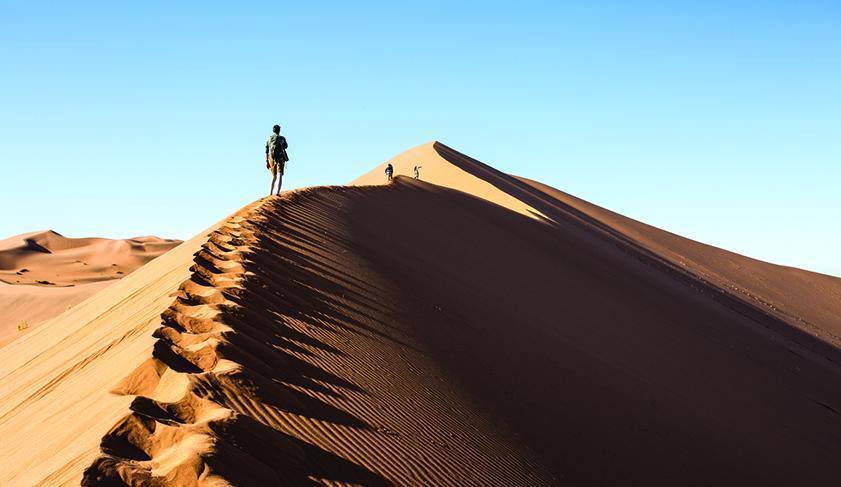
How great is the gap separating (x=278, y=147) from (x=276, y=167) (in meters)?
0.55

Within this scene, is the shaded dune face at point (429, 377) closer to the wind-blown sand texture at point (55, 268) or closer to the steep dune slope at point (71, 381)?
the steep dune slope at point (71, 381)

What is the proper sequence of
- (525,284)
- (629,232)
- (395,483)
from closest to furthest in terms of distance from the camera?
(395,483)
(525,284)
(629,232)

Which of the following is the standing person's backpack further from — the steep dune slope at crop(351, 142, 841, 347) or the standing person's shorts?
the steep dune slope at crop(351, 142, 841, 347)

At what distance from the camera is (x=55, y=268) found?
157ft

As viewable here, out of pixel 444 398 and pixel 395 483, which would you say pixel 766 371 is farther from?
pixel 395 483

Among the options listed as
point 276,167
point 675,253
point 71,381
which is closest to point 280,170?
point 276,167

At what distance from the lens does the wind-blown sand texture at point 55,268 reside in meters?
27.6

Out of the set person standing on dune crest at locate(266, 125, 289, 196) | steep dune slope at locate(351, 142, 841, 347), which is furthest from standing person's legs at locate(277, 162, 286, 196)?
steep dune slope at locate(351, 142, 841, 347)

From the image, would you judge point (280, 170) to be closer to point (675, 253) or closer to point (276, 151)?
point (276, 151)

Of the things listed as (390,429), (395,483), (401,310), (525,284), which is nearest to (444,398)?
(390,429)

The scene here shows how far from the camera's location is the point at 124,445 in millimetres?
4230

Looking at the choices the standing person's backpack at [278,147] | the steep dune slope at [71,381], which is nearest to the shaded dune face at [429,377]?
the steep dune slope at [71,381]

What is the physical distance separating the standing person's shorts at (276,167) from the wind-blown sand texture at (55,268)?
14.0m

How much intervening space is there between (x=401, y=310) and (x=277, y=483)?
18.0ft
